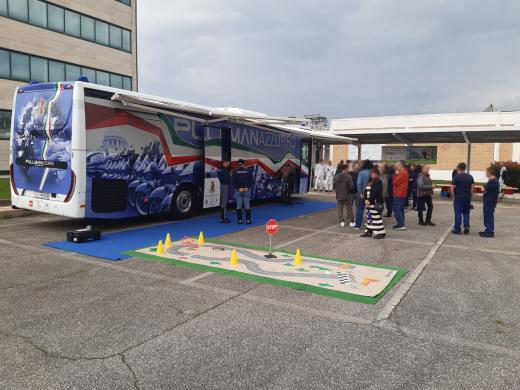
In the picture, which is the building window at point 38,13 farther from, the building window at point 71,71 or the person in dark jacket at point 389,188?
the person in dark jacket at point 389,188

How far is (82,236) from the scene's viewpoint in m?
8.34

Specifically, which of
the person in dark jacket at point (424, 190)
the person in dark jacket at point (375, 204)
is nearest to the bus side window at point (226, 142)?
the person in dark jacket at point (375, 204)

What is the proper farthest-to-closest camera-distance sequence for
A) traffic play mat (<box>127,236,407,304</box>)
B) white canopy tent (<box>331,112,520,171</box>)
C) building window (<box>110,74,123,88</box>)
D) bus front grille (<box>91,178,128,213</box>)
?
building window (<box>110,74,123,88</box>) < white canopy tent (<box>331,112,520,171</box>) < bus front grille (<box>91,178,128,213</box>) < traffic play mat (<box>127,236,407,304</box>)

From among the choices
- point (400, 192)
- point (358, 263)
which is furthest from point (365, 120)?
point (358, 263)

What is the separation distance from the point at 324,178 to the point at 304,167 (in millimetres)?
6572

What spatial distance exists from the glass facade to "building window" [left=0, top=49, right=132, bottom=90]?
6.94 feet

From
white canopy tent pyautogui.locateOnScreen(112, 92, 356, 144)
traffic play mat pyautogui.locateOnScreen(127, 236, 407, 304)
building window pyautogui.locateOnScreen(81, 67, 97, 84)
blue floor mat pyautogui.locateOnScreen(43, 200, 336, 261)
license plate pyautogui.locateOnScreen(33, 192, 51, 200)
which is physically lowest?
traffic play mat pyautogui.locateOnScreen(127, 236, 407, 304)

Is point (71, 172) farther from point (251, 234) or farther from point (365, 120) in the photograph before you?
point (365, 120)

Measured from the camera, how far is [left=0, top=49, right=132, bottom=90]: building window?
2498 cm

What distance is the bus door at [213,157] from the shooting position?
39.7 ft

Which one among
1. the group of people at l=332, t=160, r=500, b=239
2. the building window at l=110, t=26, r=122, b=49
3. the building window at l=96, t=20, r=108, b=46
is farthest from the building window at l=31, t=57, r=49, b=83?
the group of people at l=332, t=160, r=500, b=239

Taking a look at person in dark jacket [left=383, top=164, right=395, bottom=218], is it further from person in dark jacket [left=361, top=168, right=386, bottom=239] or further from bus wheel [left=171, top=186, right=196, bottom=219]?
bus wheel [left=171, top=186, right=196, bottom=219]

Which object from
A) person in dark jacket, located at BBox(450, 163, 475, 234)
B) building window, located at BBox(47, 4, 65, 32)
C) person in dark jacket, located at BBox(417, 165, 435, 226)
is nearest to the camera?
person in dark jacket, located at BBox(450, 163, 475, 234)

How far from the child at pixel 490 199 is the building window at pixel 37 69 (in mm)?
26110
